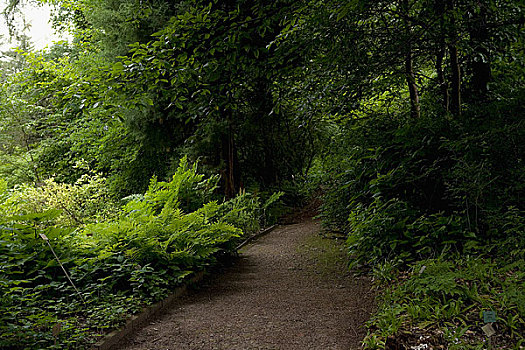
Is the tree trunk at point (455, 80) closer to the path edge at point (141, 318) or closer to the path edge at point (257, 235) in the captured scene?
the path edge at point (141, 318)

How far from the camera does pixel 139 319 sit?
392 centimetres

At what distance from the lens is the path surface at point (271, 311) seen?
349cm

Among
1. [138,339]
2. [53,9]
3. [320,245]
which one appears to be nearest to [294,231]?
[320,245]

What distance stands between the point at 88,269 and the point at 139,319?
923 millimetres

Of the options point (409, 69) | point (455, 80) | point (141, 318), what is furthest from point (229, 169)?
point (141, 318)

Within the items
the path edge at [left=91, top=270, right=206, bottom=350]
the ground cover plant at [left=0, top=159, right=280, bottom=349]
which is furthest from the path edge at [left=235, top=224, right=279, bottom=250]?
the path edge at [left=91, top=270, right=206, bottom=350]

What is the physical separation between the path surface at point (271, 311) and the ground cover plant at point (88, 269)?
39cm

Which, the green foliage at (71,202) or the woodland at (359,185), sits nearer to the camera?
the woodland at (359,185)

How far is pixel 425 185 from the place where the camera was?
5543 millimetres

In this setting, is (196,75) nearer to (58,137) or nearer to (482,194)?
(482,194)

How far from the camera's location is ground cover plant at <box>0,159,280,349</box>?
3.16 m

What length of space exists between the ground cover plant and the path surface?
39cm

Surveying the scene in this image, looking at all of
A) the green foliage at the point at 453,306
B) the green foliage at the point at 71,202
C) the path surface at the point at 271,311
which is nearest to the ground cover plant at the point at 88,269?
the path surface at the point at 271,311

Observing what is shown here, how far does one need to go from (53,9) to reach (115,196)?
12562 mm
